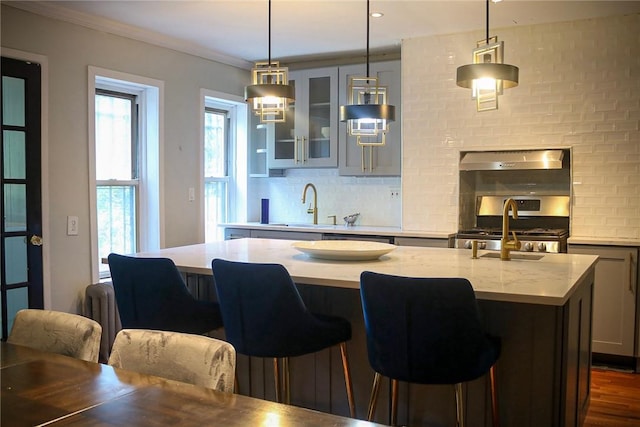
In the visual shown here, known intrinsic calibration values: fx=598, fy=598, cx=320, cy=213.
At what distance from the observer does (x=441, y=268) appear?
2770 mm

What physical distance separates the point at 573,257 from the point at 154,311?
7.12 ft

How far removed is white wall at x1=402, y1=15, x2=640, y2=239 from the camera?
14.3ft

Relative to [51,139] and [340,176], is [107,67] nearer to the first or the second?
[51,139]

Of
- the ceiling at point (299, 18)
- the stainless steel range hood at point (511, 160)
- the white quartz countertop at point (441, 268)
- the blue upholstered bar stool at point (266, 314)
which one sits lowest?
the blue upholstered bar stool at point (266, 314)

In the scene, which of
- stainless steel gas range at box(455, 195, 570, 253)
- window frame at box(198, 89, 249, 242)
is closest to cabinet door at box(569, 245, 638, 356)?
stainless steel gas range at box(455, 195, 570, 253)

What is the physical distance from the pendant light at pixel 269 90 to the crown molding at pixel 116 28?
6.05 ft

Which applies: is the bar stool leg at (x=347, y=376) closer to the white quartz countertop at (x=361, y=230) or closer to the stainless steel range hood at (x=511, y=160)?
the white quartz countertop at (x=361, y=230)

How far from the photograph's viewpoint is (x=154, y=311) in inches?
109

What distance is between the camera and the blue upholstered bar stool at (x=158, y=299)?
2.74 metres

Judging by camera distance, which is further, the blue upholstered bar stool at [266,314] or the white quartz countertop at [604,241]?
the white quartz countertop at [604,241]

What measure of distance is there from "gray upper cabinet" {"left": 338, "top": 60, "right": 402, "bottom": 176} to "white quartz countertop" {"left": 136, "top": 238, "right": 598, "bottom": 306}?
1935 millimetres

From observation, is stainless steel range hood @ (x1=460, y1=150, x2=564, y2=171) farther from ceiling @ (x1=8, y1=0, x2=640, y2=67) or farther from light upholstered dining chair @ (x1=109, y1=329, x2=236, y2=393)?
light upholstered dining chair @ (x1=109, y1=329, x2=236, y2=393)

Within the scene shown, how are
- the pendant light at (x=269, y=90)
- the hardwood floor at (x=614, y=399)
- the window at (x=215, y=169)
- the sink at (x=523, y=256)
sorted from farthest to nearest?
the window at (x=215, y=169)
the hardwood floor at (x=614, y=399)
the sink at (x=523, y=256)
the pendant light at (x=269, y=90)

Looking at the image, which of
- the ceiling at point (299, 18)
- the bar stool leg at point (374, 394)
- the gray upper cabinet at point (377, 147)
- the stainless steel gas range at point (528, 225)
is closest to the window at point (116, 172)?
the ceiling at point (299, 18)
